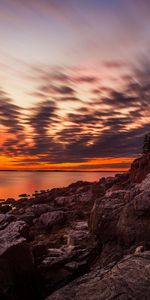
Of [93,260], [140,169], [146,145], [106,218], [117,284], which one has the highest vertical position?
[146,145]

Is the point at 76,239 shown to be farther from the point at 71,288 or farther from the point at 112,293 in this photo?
the point at 112,293

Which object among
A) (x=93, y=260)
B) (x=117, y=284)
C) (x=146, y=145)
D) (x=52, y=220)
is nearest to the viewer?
(x=117, y=284)

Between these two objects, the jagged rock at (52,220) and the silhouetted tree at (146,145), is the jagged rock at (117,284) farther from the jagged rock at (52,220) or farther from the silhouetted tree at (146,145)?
the silhouetted tree at (146,145)

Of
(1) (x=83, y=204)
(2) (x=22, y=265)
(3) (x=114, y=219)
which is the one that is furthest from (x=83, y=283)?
(1) (x=83, y=204)

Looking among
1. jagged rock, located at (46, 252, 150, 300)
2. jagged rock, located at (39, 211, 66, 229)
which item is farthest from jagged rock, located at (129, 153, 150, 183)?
jagged rock, located at (46, 252, 150, 300)

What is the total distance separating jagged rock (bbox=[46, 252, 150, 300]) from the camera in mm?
10383

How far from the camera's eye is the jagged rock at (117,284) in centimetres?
1038

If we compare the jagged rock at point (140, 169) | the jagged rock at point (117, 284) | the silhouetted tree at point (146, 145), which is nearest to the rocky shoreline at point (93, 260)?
the jagged rock at point (117, 284)

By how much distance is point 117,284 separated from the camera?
10906 mm

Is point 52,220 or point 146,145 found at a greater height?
point 146,145

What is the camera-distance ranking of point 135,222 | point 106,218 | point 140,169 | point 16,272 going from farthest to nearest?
point 140,169, point 106,218, point 135,222, point 16,272

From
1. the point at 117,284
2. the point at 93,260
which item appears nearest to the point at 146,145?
the point at 93,260

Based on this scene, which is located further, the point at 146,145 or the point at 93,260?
the point at 146,145

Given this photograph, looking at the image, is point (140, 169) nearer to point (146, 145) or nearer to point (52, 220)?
point (146, 145)
